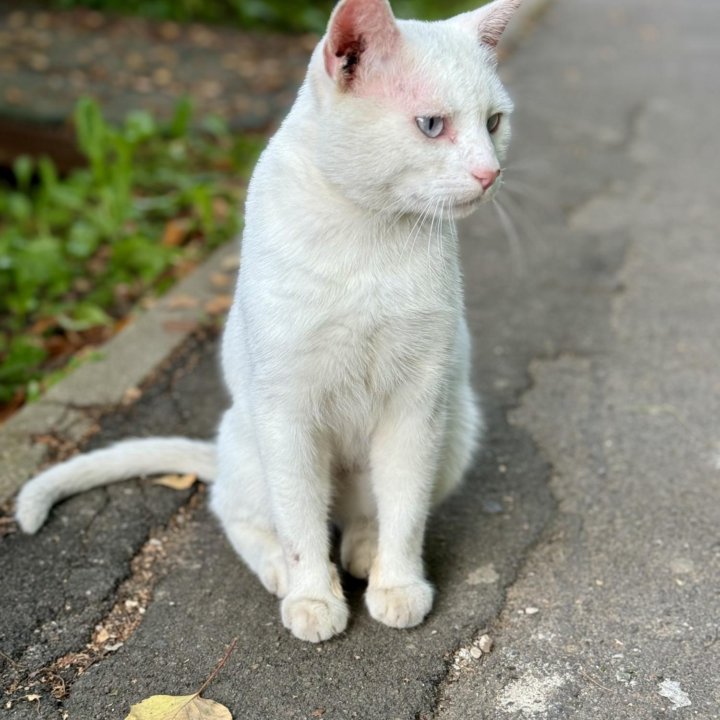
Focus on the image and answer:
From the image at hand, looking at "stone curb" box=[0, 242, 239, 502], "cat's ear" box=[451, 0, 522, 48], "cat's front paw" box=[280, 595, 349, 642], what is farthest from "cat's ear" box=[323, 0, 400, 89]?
"stone curb" box=[0, 242, 239, 502]

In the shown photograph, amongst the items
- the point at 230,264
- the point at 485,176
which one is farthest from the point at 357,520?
the point at 230,264

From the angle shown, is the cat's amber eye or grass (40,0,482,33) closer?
the cat's amber eye

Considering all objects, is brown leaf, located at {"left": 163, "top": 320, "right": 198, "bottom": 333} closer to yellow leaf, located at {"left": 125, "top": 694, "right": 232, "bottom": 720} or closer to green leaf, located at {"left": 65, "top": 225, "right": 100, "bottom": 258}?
green leaf, located at {"left": 65, "top": 225, "right": 100, "bottom": 258}

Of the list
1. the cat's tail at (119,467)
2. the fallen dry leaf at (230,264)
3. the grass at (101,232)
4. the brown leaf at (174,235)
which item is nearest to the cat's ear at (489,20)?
the cat's tail at (119,467)

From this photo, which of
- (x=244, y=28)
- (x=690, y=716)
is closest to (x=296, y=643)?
(x=690, y=716)

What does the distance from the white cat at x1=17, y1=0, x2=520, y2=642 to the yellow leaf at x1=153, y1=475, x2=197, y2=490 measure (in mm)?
348

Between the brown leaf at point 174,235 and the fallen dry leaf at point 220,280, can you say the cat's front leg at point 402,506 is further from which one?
the brown leaf at point 174,235

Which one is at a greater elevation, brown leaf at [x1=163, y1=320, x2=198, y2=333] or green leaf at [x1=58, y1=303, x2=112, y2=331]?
brown leaf at [x1=163, y1=320, x2=198, y2=333]

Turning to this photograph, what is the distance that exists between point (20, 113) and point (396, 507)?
414 centimetres

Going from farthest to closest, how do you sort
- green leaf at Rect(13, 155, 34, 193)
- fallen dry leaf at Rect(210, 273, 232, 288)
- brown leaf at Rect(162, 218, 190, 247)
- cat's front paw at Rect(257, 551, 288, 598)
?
green leaf at Rect(13, 155, 34, 193), brown leaf at Rect(162, 218, 190, 247), fallen dry leaf at Rect(210, 273, 232, 288), cat's front paw at Rect(257, 551, 288, 598)

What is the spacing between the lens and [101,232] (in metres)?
4.50

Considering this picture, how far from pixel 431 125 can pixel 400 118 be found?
0.20 ft

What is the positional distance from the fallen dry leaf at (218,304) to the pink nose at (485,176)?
2.01 meters

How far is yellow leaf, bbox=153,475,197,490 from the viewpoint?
289cm
